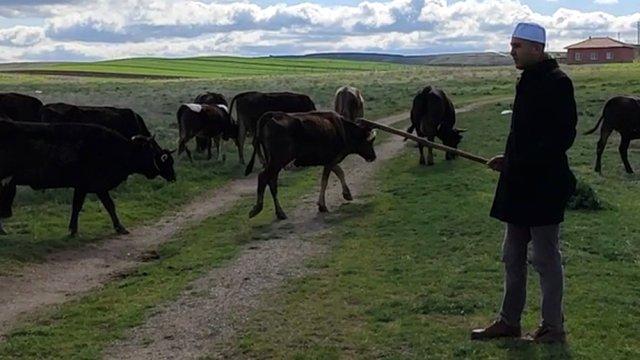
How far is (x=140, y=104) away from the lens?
4262cm

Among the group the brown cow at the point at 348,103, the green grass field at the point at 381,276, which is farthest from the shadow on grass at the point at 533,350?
the brown cow at the point at 348,103

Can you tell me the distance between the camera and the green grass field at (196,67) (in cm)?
11131

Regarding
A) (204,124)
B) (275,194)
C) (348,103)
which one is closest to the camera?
(275,194)

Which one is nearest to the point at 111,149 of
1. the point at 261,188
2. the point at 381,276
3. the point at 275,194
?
the point at 261,188

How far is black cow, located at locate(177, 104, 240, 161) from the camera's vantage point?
2316 cm

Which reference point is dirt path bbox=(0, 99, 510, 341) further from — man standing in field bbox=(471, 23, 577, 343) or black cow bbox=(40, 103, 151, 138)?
man standing in field bbox=(471, 23, 577, 343)

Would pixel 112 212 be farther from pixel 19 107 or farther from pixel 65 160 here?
pixel 19 107

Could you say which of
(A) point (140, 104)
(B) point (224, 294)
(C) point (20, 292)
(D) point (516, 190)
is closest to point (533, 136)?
(D) point (516, 190)

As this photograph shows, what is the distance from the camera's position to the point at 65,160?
44.6 ft

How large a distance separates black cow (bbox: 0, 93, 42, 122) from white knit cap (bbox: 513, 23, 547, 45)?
15.5 metres

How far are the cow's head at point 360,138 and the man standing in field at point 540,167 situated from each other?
30.6 ft

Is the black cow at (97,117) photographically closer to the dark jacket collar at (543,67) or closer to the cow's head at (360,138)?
the cow's head at (360,138)

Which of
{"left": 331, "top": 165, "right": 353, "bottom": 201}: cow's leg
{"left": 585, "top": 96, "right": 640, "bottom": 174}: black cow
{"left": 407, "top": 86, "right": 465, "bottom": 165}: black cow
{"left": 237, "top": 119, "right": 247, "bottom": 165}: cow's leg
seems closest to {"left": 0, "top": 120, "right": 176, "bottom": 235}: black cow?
{"left": 331, "top": 165, "right": 353, "bottom": 201}: cow's leg

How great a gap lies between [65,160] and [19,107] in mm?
7689
